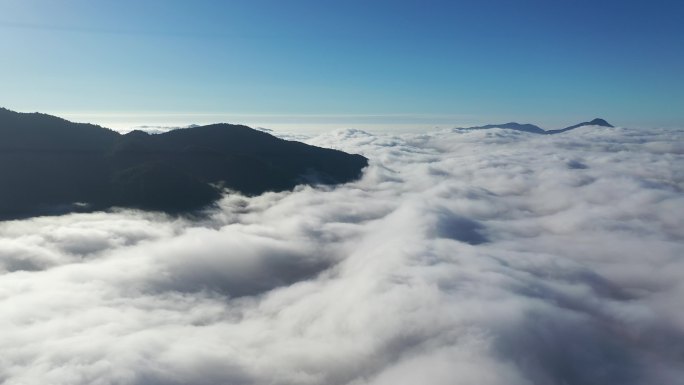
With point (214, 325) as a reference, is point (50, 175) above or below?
above

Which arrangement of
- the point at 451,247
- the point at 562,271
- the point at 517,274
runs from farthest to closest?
the point at 451,247
the point at 562,271
the point at 517,274

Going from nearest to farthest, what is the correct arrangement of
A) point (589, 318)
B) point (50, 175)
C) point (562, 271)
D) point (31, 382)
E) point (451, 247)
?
point (31, 382)
point (589, 318)
point (562, 271)
point (451, 247)
point (50, 175)

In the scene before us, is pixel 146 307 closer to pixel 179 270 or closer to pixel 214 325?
pixel 214 325

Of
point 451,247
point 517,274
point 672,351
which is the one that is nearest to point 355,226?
point 451,247

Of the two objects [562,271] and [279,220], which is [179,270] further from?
[562,271]

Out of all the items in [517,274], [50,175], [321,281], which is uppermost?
[50,175]

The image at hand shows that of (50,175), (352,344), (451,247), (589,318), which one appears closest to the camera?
(352,344)

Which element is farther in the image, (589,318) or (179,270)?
(179,270)

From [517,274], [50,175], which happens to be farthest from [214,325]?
[50,175]

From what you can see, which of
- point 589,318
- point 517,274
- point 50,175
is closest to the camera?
point 589,318
